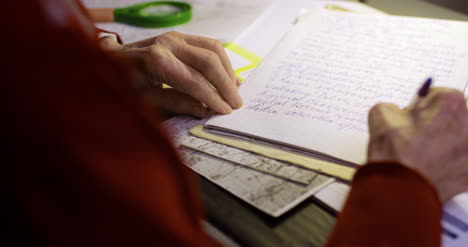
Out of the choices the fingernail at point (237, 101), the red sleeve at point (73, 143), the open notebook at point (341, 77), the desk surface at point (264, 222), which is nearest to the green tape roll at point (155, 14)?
the open notebook at point (341, 77)

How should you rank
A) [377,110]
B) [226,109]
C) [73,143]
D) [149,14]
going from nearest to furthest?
[73,143] < [377,110] < [226,109] < [149,14]

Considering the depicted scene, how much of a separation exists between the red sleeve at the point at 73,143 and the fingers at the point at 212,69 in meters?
0.35

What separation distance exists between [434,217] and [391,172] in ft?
0.18

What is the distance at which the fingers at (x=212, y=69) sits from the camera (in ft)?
2.01

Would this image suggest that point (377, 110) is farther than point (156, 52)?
No

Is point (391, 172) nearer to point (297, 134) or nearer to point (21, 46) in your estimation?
point (297, 134)

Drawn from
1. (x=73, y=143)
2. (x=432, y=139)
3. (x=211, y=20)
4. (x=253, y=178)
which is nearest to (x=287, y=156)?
(x=253, y=178)

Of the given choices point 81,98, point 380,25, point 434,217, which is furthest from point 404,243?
point 380,25

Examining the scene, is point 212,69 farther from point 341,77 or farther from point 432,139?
point 432,139

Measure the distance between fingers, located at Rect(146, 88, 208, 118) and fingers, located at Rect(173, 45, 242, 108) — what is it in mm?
47

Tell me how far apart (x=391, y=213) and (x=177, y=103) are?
39 cm

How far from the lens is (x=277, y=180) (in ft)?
1.57

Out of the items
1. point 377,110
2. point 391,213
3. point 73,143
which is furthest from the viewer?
point 377,110

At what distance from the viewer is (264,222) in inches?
17.0
